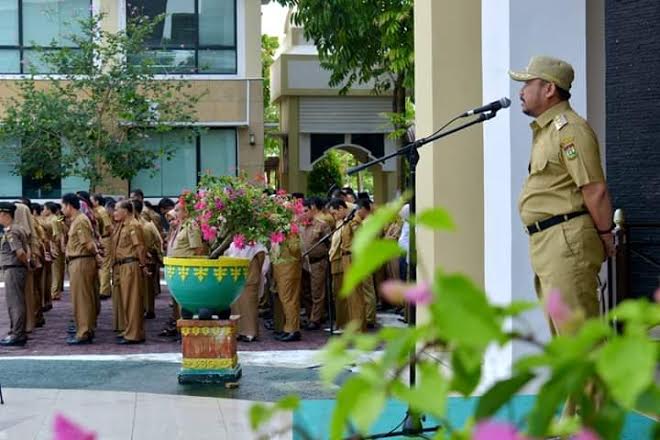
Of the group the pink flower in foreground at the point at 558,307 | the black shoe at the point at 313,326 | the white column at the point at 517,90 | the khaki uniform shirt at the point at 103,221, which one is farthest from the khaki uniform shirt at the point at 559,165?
the khaki uniform shirt at the point at 103,221

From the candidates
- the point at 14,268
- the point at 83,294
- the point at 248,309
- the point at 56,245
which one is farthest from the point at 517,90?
the point at 56,245

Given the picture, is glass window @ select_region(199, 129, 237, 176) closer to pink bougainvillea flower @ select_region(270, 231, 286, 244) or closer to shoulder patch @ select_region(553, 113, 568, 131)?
pink bougainvillea flower @ select_region(270, 231, 286, 244)

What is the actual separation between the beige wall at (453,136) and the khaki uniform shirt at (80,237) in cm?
526

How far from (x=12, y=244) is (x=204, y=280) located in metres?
4.22

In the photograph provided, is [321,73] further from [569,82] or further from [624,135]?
[569,82]

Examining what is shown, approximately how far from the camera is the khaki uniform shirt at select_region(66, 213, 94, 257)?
13.7 meters

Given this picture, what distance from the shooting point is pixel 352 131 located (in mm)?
30344

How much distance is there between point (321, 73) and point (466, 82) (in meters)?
20.7

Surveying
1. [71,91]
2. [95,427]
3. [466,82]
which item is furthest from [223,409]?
[71,91]

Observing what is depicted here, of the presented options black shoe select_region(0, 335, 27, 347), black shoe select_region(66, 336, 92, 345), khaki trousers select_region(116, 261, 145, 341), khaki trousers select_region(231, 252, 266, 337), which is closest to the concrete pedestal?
khaki trousers select_region(231, 252, 266, 337)

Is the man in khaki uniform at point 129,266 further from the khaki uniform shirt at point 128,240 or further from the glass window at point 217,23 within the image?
the glass window at point 217,23

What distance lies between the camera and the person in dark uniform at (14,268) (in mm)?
13172

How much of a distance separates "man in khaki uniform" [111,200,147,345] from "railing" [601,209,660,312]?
717 cm

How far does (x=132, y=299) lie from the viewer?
14.0 m
